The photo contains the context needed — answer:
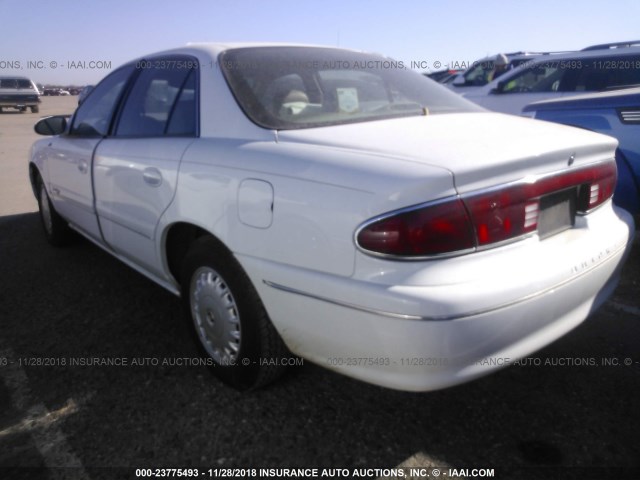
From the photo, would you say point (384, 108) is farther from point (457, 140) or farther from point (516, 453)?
point (516, 453)

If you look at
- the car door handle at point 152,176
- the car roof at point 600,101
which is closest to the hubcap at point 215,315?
the car door handle at point 152,176

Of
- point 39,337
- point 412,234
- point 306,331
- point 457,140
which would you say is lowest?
point 39,337

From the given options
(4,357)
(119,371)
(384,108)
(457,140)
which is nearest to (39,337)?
(4,357)

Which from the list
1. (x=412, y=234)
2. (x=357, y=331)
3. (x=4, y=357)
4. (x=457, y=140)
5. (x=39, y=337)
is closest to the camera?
(x=412, y=234)

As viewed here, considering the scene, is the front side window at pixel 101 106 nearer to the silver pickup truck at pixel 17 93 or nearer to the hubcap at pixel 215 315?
the hubcap at pixel 215 315

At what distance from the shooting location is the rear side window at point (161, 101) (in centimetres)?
256

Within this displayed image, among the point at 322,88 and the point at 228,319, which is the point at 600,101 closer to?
the point at 322,88

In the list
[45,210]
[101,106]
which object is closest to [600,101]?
[101,106]

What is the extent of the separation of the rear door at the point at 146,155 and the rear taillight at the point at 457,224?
1186 millimetres

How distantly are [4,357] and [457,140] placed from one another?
2550mm

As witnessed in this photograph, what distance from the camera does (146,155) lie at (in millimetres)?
2637

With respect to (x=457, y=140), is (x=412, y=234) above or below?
below

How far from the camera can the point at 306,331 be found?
1889 millimetres

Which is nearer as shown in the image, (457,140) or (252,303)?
(457,140)
